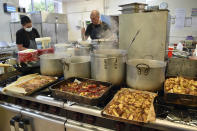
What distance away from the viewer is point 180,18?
16.0 feet

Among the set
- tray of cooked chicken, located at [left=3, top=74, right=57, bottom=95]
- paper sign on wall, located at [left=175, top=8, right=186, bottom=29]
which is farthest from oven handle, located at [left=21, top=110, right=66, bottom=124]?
paper sign on wall, located at [left=175, top=8, right=186, bottom=29]

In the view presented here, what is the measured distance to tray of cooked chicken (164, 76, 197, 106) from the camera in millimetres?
903

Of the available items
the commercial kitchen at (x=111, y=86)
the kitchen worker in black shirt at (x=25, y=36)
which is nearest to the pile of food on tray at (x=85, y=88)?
the commercial kitchen at (x=111, y=86)

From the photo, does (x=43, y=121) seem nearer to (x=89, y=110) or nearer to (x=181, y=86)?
(x=89, y=110)

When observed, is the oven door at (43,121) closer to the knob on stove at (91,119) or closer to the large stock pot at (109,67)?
the knob on stove at (91,119)

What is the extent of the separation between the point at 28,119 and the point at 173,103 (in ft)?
3.93

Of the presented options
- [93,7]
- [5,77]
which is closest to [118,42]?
[5,77]

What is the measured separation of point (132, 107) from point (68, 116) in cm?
52

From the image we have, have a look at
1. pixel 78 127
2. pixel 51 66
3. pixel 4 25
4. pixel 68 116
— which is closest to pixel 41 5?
pixel 4 25

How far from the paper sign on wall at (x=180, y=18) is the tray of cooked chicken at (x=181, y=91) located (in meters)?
4.56

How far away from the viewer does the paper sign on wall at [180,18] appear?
15.8 feet

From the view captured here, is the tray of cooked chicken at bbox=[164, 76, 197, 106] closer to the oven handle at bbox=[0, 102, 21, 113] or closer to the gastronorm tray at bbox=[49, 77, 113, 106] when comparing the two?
the gastronorm tray at bbox=[49, 77, 113, 106]

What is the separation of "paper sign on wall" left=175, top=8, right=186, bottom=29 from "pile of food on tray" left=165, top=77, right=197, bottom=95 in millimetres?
4591

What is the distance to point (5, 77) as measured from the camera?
5.05 feet
